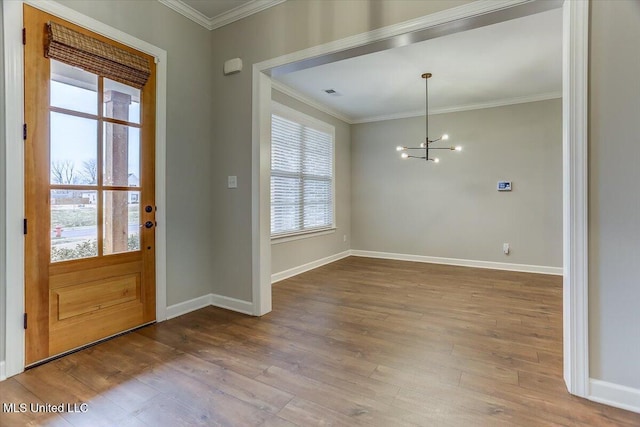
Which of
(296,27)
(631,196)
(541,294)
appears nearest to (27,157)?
(296,27)

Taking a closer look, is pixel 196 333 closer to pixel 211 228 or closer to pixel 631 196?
pixel 211 228

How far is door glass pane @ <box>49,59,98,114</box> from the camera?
87.9 inches

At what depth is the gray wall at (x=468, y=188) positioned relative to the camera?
487 centimetres

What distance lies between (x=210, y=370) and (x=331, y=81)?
371 centimetres

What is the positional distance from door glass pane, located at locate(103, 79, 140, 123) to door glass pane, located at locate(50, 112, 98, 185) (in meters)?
0.18

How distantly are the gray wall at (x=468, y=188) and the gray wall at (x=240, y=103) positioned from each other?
3591mm

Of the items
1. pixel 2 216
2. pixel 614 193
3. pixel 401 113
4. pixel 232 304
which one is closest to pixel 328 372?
pixel 232 304

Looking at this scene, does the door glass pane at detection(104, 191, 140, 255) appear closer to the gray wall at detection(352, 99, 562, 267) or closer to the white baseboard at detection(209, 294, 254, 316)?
the white baseboard at detection(209, 294, 254, 316)

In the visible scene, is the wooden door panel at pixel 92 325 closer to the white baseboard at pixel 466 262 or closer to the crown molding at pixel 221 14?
the crown molding at pixel 221 14

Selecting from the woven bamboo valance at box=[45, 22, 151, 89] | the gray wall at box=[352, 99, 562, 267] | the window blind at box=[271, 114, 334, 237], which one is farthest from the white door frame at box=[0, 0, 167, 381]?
the gray wall at box=[352, 99, 562, 267]

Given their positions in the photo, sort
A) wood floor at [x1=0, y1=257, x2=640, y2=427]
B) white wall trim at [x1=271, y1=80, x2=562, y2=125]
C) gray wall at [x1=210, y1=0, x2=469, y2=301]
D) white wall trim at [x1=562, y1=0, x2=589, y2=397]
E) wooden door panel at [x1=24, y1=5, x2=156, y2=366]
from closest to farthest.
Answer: wood floor at [x1=0, y1=257, x2=640, y2=427], white wall trim at [x1=562, y1=0, x2=589, y2=397], wooden door panel at [x1=24, y1=5, x2=156, y2=366], gray wall at [x1=210, y1=0, x2=469, y2=301], white wall trim at [x1=271, y1=80, x2=562, y2=125]

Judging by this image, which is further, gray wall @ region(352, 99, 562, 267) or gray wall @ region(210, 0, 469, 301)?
gray wall @ region(352, 99, 562, 267)

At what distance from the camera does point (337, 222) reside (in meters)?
6.07

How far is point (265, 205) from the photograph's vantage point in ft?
10.3
